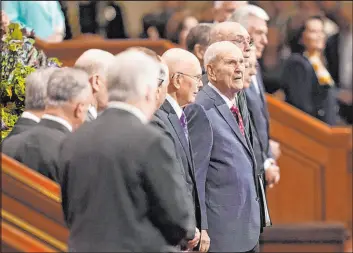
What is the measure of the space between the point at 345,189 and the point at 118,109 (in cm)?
610

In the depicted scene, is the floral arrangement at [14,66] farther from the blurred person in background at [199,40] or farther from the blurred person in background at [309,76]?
the blurred person in background at [309,76]

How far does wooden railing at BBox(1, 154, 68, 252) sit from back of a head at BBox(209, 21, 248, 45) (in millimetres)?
2220

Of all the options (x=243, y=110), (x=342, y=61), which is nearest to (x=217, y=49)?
(x=243, y=110)

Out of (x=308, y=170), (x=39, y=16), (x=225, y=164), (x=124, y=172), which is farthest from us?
(x=308, y=170)

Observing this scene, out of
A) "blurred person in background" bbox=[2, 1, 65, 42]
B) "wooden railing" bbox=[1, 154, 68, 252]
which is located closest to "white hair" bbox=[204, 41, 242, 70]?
"wooden railing" bbox=[1, 154, 68, 252]

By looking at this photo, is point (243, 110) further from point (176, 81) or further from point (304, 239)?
point (304, 239)

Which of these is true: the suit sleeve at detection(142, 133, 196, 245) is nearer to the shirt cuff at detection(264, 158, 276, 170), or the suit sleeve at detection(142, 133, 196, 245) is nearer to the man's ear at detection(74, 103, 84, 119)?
the man's ear at detection(74, 103, 84, 119)

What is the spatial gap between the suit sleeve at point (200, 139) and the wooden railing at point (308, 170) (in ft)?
13.0

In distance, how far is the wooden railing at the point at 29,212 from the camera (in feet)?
15.8

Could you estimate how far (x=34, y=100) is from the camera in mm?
5637

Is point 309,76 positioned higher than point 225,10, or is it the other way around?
point 225,10

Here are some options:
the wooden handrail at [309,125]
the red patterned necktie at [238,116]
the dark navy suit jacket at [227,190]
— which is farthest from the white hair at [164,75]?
the wooden handrail at [309,125]

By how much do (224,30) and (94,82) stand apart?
121 cm

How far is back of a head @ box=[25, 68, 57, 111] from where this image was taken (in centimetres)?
557
